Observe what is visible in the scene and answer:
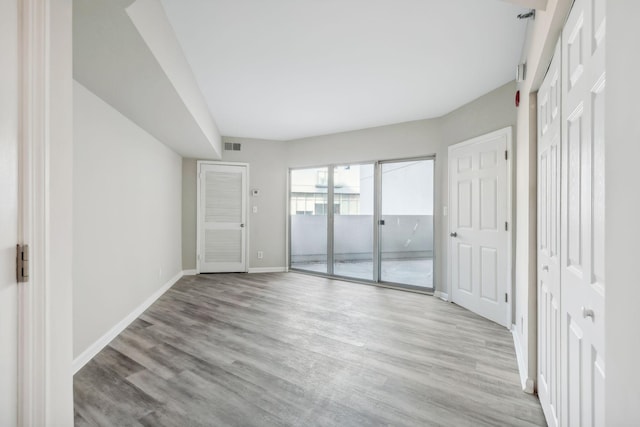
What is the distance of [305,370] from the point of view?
2.14 meters

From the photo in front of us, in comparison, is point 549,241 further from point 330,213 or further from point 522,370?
point 330,213

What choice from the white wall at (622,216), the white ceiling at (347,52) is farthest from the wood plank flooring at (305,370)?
the white ceiling at (347,52)

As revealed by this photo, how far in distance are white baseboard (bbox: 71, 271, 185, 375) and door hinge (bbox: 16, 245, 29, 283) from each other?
1.84 meters

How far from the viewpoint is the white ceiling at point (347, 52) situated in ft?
6.35

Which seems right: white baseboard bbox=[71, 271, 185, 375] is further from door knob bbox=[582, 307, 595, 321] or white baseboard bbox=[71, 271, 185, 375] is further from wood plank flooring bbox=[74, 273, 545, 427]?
door knob bbox=[582, 307, 595, 321]

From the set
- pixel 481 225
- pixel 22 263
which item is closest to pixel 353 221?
pixel 481 225

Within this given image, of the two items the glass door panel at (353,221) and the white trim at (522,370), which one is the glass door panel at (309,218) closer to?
the glass door panel at (353,221)

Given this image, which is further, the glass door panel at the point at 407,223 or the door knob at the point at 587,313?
the glass door panel at the point at 407,223

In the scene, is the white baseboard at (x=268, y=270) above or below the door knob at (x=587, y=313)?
Answer: below

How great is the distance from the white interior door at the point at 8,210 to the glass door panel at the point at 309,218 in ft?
14.9

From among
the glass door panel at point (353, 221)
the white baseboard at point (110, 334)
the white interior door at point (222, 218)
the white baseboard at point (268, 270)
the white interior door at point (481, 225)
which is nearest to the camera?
the white baseboard at point (110, 334)

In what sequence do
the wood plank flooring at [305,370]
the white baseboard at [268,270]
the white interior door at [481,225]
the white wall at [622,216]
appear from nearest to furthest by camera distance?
the white wall at [622,216], the wood plank flooring at [305,370], the white interior door at [481,225], the white baseboard at [268,270]

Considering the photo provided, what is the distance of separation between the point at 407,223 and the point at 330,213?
4.49 ft

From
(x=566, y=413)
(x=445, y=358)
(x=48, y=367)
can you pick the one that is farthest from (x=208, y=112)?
(x=566, y=413)
